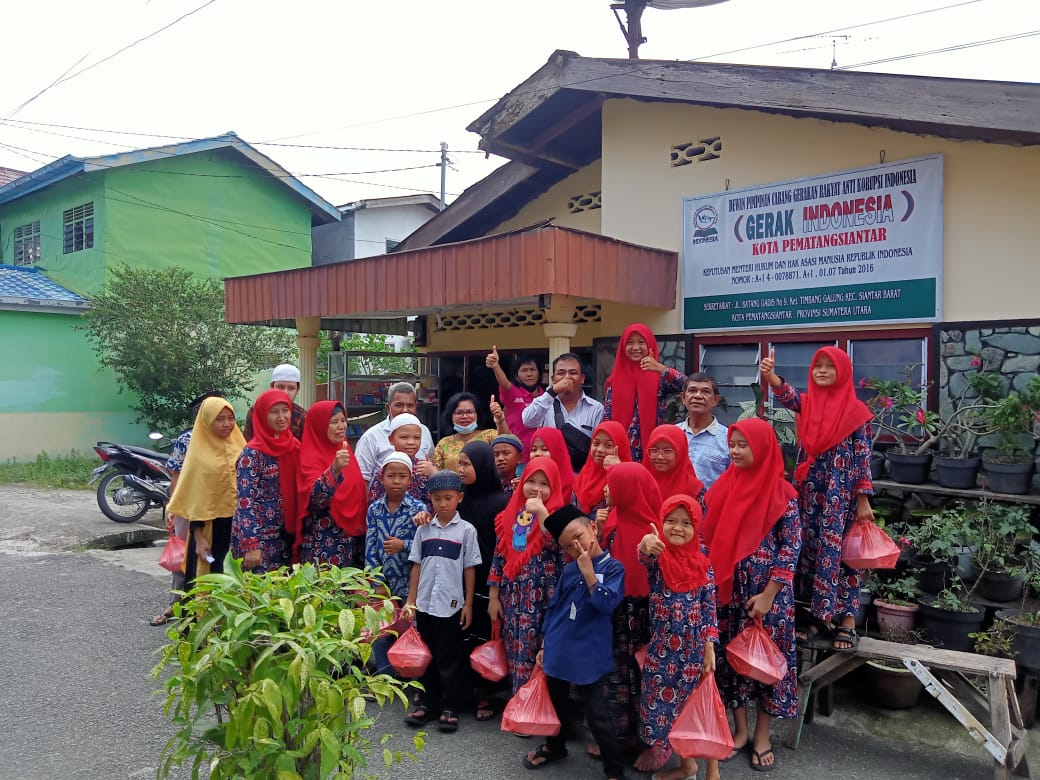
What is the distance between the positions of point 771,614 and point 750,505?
51 cm

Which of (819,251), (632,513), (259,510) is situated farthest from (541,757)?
(819,251)

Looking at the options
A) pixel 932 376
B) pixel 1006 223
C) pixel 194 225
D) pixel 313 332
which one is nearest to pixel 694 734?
pixel 932 376

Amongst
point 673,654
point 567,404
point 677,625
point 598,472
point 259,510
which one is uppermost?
point 567,404

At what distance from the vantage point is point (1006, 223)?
16.5 ft

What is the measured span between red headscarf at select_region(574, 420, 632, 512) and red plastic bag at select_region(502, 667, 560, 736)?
846 millimetres

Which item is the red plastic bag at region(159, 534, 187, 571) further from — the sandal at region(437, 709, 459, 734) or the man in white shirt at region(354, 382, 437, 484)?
the sandal at region(437, 709, 459, 734)

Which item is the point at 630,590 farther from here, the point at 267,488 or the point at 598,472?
the point at 267,488

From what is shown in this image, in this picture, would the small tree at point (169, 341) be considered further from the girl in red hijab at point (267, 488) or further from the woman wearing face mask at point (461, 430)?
the girl in red hijab at point (267, 488)

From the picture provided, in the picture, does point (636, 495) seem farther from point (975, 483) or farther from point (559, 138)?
point (559, 138)

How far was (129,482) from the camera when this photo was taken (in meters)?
8.61

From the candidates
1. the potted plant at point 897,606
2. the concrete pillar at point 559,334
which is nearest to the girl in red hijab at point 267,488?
the concrete pillar at point 559,334

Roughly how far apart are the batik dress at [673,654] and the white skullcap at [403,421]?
181 centimetres

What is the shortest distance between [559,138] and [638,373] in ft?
12.6

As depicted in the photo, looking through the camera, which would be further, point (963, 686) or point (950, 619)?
point (950, 619)
